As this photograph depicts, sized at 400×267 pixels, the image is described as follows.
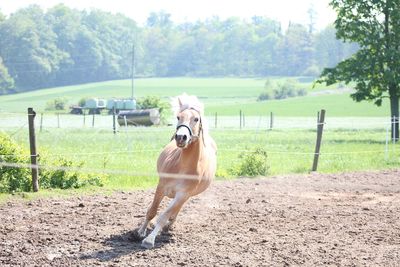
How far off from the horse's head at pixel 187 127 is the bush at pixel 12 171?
204 inches

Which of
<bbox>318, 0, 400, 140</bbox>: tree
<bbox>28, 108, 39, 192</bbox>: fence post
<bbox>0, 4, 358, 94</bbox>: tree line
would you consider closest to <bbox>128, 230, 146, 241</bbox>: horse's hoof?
<bbox>28, 108, 39, 192</bbox>: fence post

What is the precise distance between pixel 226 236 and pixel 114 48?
46614 millimetres

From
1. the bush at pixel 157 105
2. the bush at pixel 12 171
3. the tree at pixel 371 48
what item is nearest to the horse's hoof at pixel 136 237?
the bush at pixel 12 171

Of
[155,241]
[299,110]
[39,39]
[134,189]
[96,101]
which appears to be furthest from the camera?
[299,110]

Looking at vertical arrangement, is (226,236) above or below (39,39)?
below

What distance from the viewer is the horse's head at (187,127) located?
7.13 metres

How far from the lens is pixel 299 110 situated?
64438mm

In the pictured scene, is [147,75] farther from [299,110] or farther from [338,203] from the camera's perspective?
[338,203]

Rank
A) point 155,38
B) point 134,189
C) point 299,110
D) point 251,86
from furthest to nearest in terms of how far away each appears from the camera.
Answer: point 251,86, point 155,38, point 299,110, point 134,189

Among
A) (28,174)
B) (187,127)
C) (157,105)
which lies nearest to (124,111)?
(157,105)

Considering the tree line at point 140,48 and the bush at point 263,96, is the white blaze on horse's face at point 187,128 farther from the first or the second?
the bush at point 263,96

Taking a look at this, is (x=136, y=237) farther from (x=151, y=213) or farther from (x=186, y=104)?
(x=186, y=104)

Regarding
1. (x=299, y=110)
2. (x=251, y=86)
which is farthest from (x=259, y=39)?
(x=299, y=110)

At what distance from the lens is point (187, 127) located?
24.1ft
